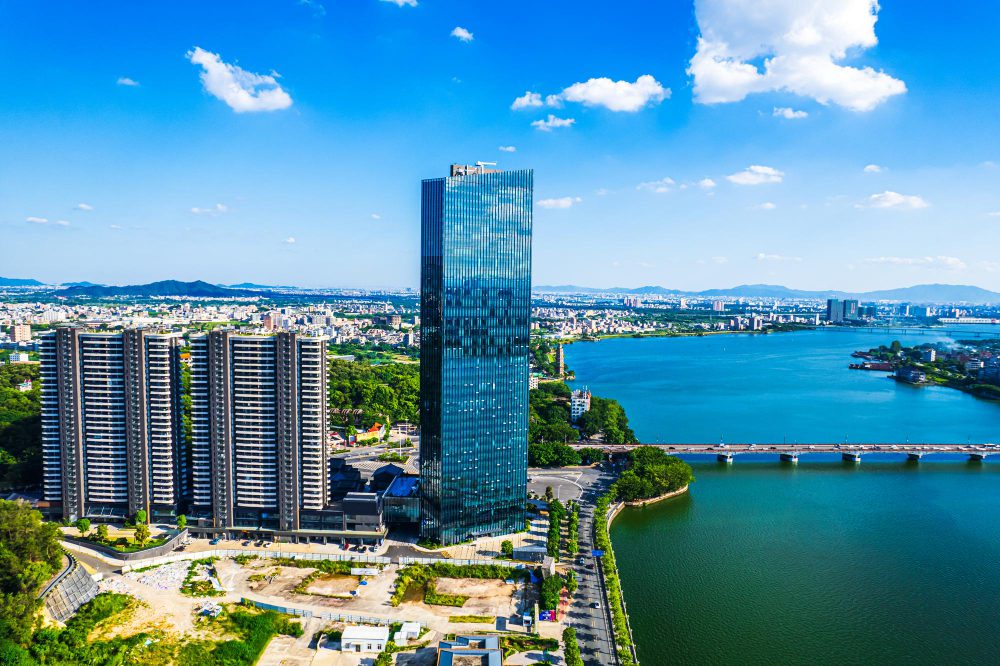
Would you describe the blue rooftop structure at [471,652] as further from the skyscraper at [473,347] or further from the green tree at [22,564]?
the green tree at [22,564]

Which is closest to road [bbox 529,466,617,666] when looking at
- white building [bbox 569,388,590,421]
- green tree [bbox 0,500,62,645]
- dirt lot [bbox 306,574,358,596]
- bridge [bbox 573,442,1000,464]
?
dirt lot [bbox 306,574,358,596]

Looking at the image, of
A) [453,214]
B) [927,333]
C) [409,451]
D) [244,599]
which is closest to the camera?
[244,599]

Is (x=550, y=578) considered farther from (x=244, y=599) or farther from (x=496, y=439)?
(x=244, y=599)

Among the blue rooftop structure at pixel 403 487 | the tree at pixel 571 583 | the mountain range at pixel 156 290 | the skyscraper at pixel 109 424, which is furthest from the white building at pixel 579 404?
the mountain range at pixel 156 290

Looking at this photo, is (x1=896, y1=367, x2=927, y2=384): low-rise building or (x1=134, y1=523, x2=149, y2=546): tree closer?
(x1=134, y1=523, x2=149, y2=546): tree

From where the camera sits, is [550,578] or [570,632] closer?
[570,632]

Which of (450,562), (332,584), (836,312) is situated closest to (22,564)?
(332,584)

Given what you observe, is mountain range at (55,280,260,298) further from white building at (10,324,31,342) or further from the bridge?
the bridge

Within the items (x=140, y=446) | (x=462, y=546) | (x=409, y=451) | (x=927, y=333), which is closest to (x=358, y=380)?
(x=409, y=451)
